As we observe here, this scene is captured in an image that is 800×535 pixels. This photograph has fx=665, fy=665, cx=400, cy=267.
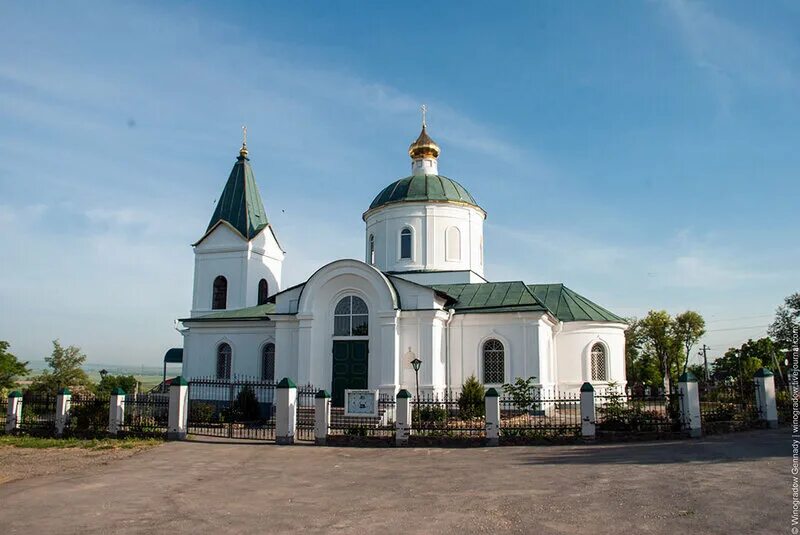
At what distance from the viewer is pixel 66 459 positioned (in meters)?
13.6

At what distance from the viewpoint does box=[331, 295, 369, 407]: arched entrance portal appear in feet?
72.5

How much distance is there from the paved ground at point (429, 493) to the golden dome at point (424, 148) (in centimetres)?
1724

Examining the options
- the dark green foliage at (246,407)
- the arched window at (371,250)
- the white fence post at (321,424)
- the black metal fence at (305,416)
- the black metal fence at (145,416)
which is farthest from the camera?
the arched window at (371,250)

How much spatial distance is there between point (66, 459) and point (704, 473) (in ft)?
39.5

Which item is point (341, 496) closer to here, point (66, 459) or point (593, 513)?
point (593, 513)

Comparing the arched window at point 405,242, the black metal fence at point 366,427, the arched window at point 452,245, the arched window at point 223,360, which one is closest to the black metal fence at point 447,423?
the black metal fence at point 366,427

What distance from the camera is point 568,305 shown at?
26094mm

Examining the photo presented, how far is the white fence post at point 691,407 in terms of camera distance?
49.8ft

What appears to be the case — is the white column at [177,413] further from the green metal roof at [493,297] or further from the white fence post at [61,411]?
the green metal roof at [493,297]

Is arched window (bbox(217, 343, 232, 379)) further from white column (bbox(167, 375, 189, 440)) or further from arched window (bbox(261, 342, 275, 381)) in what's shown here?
white column (bbox(167, 375, 189, 440))

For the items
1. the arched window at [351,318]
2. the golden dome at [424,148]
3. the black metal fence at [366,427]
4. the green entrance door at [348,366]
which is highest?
the golden dome at [424,148]

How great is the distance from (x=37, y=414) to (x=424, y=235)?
48.2ft

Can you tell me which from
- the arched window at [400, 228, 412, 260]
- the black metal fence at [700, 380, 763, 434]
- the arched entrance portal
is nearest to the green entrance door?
the arched entrance portal

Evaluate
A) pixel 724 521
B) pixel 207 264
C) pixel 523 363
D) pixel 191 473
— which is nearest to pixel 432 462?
pixel 191 473
